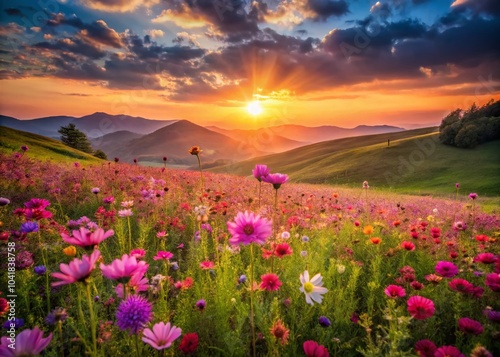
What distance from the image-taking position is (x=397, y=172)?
40938 mm

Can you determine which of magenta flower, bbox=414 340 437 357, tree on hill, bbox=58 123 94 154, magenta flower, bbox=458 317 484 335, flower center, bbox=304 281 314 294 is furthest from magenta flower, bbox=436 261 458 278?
tree on hill, bbox=58 123 94 154

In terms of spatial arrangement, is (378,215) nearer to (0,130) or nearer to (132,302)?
(132,302)

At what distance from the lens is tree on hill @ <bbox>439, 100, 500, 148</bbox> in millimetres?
44281

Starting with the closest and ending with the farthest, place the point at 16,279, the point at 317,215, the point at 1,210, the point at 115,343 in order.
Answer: the point at 115,343, the point at 16,279, the point at 1,210, the point at 317,215

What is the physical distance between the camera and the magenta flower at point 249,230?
5.54 feet

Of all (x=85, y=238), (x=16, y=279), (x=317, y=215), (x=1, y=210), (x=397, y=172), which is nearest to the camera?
(x=85, y=238)

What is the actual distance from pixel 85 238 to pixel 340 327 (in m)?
2.35

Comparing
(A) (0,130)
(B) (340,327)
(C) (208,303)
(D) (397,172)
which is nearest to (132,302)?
(C) (208,303)

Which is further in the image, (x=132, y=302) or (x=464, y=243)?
(x=464, y=243)

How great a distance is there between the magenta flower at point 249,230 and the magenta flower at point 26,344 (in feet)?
3.25

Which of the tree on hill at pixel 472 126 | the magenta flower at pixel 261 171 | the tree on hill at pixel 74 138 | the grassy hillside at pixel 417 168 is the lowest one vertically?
the grassy hillside at pixel 417 168

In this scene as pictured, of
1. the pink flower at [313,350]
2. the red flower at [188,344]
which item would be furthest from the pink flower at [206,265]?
the pink flower at [313,350]

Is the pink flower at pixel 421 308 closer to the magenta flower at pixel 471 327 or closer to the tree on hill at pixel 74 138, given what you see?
the magenta flower at pixel 471 327

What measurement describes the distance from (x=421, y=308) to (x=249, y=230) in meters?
1.37
